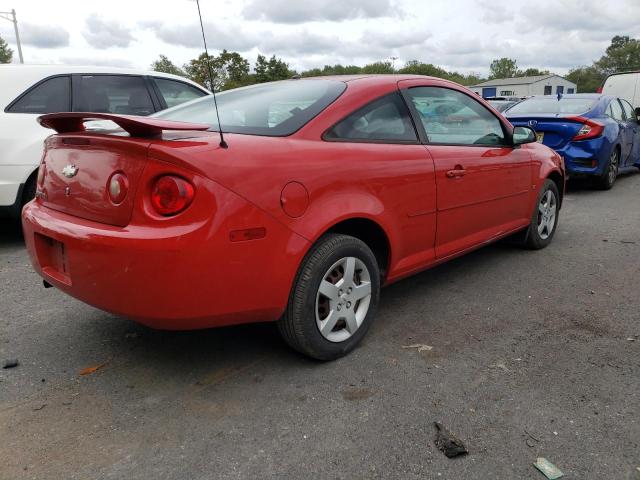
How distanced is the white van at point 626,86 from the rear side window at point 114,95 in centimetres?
1256

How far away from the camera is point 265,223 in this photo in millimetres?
2379

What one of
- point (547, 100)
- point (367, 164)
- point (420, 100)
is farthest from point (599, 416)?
point (547, 100)

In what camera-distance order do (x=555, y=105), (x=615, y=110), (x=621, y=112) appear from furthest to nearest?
(x=621, y=112), (x=615, y=110), (x=555, y=105)

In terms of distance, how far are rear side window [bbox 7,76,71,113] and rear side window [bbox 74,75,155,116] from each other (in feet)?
0.39

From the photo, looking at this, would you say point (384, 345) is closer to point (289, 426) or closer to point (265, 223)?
point (289, 426)

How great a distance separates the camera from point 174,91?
6.11 metres

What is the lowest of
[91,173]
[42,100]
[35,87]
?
[91,173]

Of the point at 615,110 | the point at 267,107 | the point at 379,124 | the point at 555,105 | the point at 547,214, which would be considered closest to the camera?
the point at 267,107

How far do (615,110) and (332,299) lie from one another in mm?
7884

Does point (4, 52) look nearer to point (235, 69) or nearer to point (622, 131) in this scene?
point (235, 69)

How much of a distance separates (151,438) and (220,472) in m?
0.38

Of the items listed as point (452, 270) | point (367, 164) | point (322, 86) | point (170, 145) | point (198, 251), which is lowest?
point (452, 270)

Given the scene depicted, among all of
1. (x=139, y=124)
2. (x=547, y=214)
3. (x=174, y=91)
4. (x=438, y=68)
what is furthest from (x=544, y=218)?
(x=438, y=68)

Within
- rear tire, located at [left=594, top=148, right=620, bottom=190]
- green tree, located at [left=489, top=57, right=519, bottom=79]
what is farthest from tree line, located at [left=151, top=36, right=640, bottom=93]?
rear tire, located at [left=594, top=148, right=620, bottom=190]
